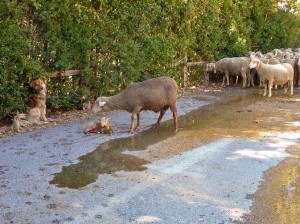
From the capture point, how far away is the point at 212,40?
1822 cm

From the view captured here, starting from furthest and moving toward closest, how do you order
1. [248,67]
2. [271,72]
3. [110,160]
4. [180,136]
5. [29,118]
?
[248,67], [271,72], [29,118], [180,136], [110,160]

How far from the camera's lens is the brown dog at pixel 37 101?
1032 cm

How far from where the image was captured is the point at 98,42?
12.1m

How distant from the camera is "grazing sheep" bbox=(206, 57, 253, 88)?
17.2m

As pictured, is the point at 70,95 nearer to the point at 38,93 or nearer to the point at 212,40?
the point at 38,93

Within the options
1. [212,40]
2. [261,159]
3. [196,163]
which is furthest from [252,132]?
[212,40]

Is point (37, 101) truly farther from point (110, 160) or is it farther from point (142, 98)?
point (110, 160)

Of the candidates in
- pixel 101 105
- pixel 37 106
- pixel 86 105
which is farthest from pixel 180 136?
pixel 86 105

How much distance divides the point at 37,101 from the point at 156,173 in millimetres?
4658

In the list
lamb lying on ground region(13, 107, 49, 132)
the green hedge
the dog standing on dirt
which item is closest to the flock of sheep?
the green hedge

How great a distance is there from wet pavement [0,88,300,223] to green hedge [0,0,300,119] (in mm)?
1501

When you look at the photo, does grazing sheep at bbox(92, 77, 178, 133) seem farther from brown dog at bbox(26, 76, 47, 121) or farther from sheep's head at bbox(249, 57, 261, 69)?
sheep's head at bbox(249, 57, 261, 69)

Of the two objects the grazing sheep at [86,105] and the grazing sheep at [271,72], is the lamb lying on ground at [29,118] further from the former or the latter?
the grazing sheep at [271,72]

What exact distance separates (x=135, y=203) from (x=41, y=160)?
252cm
